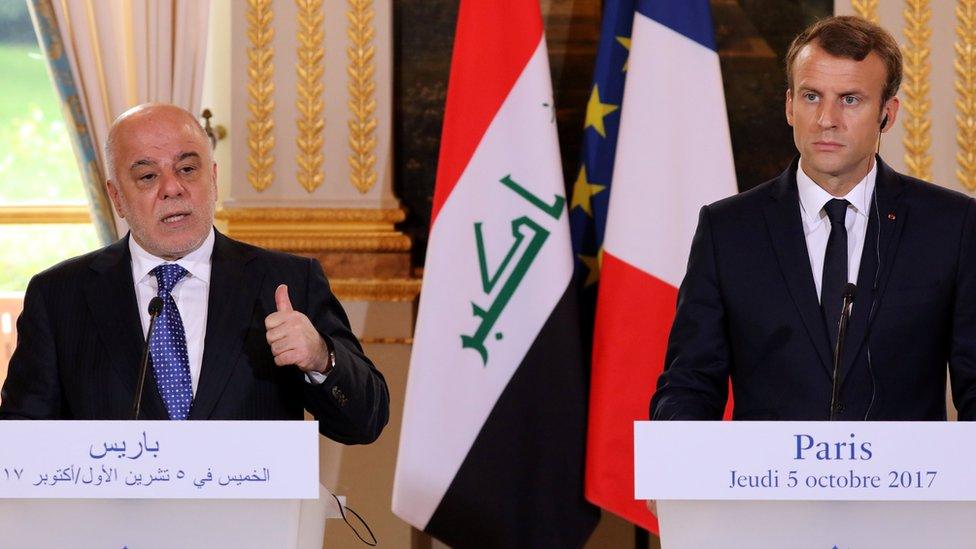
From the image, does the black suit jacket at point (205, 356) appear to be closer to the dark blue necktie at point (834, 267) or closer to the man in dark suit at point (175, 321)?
the man in dark suit at point (175, 321)

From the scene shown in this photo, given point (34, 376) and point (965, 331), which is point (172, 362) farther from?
point (965, 331)

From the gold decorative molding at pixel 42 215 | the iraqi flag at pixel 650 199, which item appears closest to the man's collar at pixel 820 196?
the iraqi flag at pixel 650 199

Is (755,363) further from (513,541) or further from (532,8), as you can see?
(532,8)

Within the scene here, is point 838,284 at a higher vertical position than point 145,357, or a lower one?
higher

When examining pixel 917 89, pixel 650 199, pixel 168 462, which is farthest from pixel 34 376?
pixel 917 89

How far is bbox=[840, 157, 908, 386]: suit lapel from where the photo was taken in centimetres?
245

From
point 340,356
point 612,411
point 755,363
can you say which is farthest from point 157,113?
point 612,411

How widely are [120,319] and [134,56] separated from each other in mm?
1814

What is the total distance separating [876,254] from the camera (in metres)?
2.51

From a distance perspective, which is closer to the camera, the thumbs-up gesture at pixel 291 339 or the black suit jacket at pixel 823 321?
the thumbs-up gesture at pixel 291 339

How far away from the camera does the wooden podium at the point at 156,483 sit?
1842mm

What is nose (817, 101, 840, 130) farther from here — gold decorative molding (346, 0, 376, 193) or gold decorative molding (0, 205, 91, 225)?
gold decorative molding (0, 205, 91, 225)

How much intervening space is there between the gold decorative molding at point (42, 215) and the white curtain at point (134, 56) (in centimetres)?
42

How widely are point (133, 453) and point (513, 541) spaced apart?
2019 millimetres
